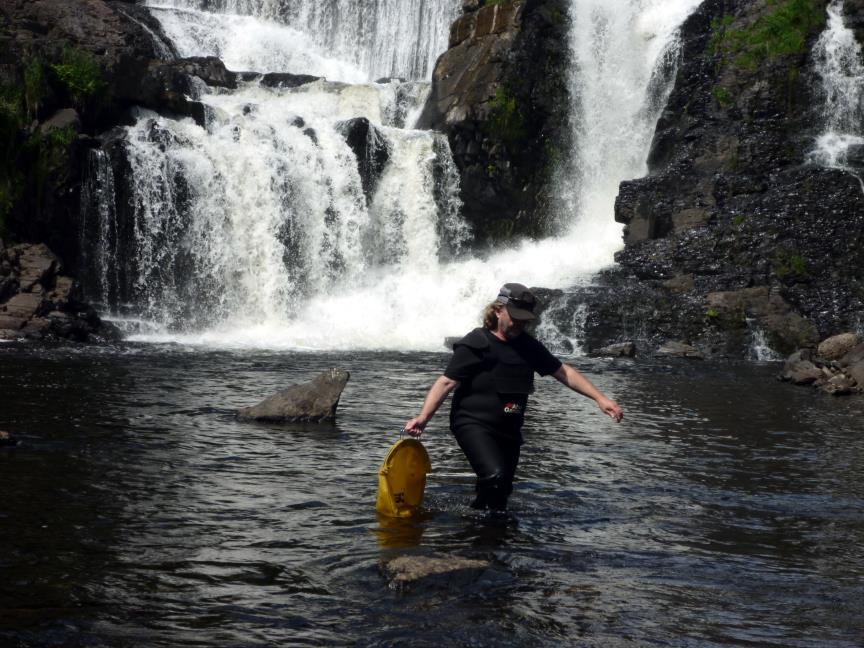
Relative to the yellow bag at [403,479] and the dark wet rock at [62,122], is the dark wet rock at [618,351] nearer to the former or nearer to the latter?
the dark wet rock at [62,122]

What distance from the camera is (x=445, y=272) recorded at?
109 feet

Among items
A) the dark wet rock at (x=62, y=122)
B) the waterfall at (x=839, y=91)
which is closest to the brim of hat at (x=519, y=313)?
the dark wet rock at (x=62, y=122)

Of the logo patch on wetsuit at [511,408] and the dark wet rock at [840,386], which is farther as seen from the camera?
the dark wet rock at [840,386]

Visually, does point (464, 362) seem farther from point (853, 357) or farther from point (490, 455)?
point (853, 357)

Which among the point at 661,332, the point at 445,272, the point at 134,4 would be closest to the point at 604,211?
the point at 445,272

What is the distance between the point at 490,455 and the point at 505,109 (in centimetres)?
2746

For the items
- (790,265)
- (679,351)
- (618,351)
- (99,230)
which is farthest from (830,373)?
(99,230)

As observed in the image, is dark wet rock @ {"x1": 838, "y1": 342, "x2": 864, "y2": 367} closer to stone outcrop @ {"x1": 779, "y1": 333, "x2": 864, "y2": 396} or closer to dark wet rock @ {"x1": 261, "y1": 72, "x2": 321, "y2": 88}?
stone outcrop @ {"x1": 779, "y1": 333, "x2": 864, "y2": 396}

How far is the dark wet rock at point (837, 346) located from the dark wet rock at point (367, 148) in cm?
1472

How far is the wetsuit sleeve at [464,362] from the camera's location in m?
7.86

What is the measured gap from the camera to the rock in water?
44.6 ft

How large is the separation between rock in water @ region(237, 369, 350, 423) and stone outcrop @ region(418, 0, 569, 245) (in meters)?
21.1

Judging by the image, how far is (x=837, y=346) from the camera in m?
24.4

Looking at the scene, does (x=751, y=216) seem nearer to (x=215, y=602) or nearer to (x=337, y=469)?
(x=337, y=469)
